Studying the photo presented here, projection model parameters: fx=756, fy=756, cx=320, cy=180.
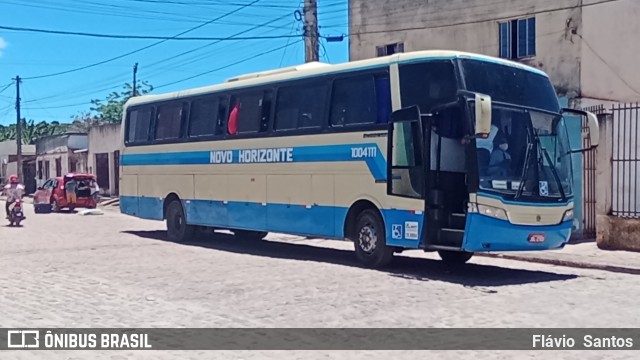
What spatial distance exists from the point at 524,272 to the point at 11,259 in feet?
32.7

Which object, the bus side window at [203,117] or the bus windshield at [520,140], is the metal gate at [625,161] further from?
the bus side window at [203,117]

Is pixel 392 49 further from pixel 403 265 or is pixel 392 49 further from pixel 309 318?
pixel 309 318

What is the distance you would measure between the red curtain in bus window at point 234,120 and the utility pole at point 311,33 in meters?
5.21

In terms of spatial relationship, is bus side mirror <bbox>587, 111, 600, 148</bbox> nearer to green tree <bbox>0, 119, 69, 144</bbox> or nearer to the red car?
the red car

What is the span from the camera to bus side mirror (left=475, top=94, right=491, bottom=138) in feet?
35.3

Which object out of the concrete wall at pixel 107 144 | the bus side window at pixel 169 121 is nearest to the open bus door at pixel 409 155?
the bus side window at pixel 169 121

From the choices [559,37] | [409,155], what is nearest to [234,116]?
[409,155]

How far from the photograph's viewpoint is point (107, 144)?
43719 millimetres

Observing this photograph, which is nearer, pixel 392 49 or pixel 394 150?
pixel 394 150

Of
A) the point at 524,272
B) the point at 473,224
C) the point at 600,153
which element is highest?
the point at 600,153

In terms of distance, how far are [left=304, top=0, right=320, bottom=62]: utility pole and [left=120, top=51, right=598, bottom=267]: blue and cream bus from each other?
4738 millimetres

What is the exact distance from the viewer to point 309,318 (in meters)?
8.94

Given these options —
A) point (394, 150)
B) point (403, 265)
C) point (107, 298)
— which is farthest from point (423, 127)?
point (107, 298)

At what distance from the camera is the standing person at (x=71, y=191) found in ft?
111
